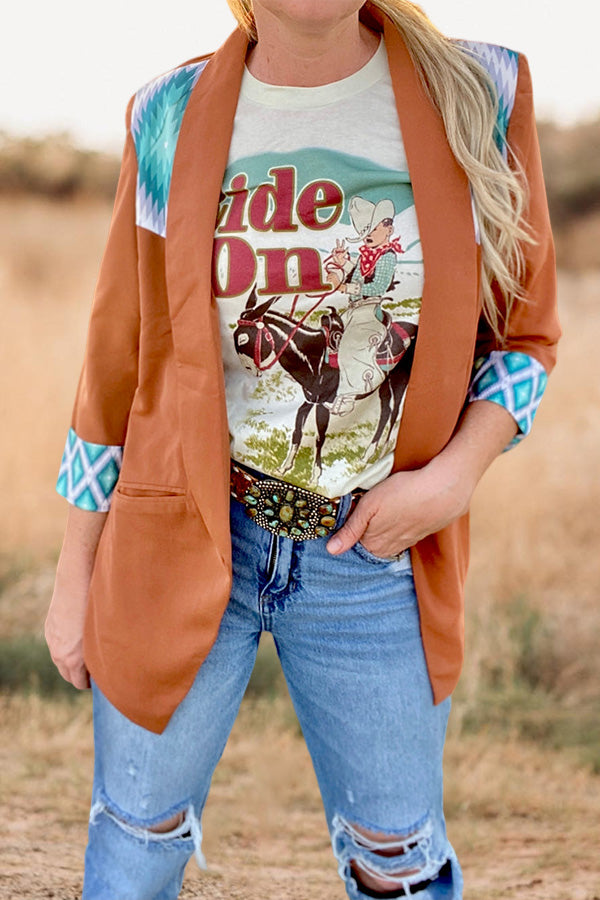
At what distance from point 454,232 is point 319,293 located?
186 mm

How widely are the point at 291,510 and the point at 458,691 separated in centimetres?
208

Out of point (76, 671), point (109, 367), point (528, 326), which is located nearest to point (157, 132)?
point (109, 367)

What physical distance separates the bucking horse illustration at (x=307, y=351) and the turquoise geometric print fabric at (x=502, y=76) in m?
0.29

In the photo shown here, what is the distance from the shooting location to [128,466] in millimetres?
1305

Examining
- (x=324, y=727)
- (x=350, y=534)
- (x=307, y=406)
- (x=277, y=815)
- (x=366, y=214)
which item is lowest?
(x=277, y=815)

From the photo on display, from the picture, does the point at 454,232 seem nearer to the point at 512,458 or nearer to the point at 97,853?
the point at 97,853

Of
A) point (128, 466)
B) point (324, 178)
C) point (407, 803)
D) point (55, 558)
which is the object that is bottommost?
point (55, 558)

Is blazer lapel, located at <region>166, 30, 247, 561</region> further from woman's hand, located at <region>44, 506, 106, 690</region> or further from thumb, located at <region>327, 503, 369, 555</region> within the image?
woman's hand, located at <region>44, 506, 106, 690</region>

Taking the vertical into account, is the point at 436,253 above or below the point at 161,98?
below

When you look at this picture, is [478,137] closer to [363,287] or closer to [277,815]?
[363,287]

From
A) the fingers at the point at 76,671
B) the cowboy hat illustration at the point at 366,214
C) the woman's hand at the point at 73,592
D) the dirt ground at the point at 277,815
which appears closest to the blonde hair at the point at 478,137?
the cowboy hat illustration at the point at 366,214

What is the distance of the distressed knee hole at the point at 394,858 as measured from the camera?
4.33ft

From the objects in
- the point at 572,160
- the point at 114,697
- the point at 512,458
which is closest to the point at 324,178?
the point at 114,697

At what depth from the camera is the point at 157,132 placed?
1.24 metres
